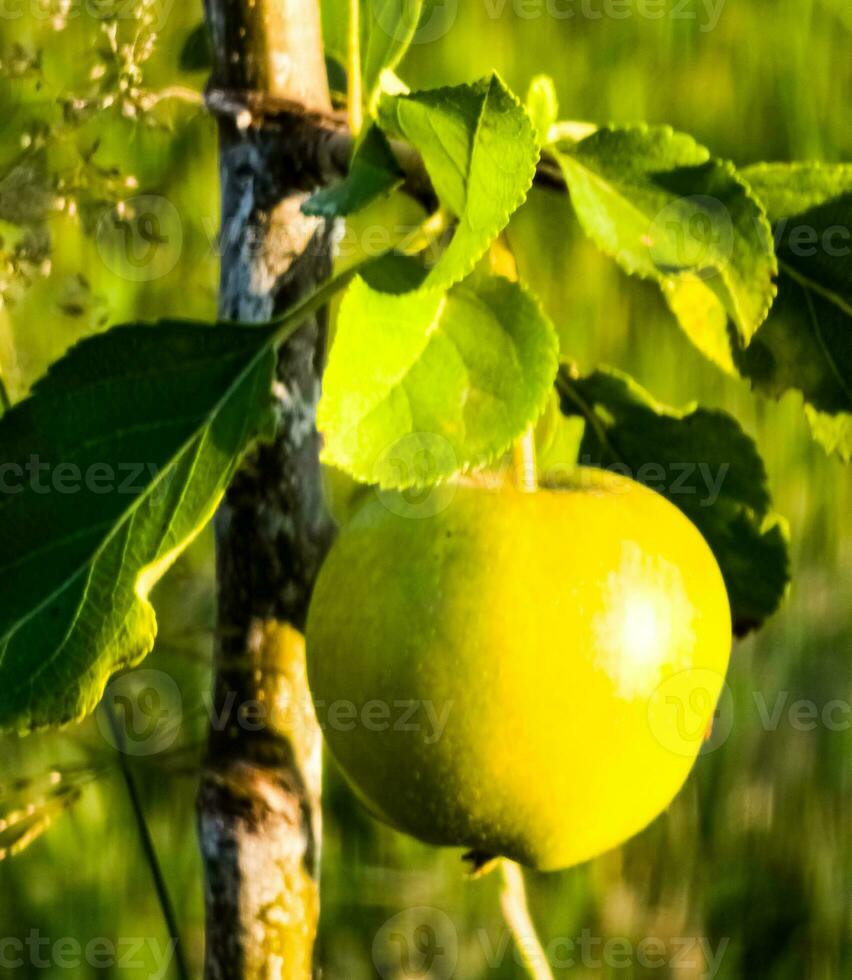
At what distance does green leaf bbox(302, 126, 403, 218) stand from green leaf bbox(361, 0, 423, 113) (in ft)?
0.12

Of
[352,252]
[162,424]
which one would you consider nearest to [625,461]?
[162,424]

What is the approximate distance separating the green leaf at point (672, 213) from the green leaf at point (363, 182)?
59mm

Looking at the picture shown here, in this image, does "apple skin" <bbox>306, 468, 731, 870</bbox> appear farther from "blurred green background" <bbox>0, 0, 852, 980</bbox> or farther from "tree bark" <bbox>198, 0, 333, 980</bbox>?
"blurred green background" <bbox>0, 0, 852, 980</bbox>

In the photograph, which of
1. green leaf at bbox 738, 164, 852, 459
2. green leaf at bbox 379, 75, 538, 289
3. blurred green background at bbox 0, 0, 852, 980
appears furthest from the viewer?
blurred green background at bbox 0, 0, 852, 980

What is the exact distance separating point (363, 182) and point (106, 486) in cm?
13

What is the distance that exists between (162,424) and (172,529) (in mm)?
47

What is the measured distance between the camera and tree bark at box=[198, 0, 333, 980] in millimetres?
469

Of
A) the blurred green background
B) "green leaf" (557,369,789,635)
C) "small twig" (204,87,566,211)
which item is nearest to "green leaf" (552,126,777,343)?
"small twig" (204,87,566,211)

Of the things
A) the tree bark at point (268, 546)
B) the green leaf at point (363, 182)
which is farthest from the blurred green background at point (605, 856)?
the green leaf at point (363, 182)

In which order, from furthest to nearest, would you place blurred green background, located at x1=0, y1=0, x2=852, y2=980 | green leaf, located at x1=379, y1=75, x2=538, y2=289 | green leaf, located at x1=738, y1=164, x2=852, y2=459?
blurred green background, located at x1=0, y1=0, x2=852, y2=980 → green leaf, located at x1=738, y1=164, x2=852, y2=459 → green leaf, located at x1=379, y1=75, x2=538, y2=289

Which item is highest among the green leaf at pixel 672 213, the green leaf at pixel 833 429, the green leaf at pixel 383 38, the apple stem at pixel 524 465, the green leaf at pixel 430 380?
the green leaf at pixel 383 38

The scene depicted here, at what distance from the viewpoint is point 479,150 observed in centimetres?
39

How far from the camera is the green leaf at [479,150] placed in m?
0.39

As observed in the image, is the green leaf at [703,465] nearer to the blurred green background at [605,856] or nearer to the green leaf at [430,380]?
the green leaf at [430,380]
